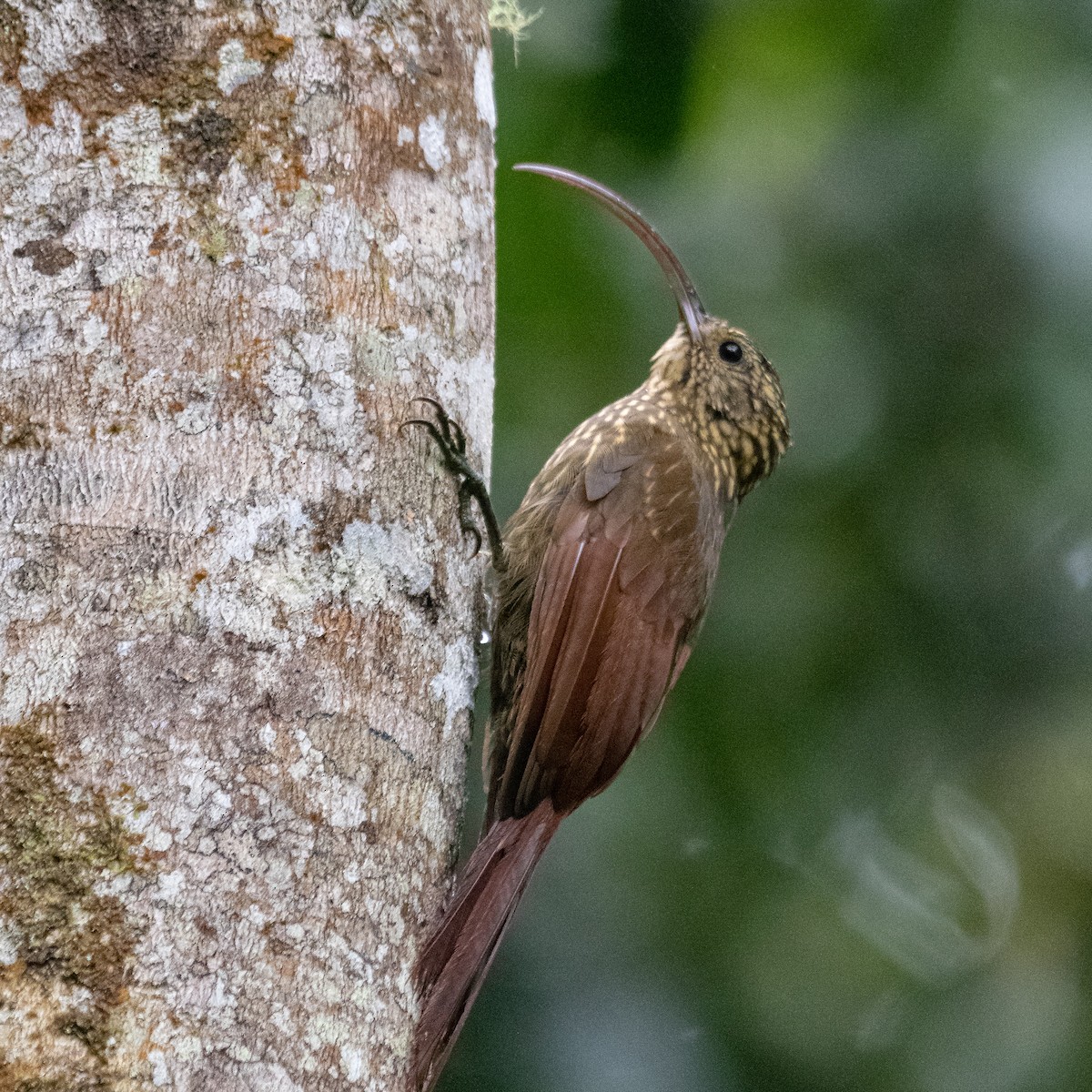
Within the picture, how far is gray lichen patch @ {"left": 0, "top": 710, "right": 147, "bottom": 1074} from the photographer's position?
1.54 m

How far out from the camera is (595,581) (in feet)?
9.53

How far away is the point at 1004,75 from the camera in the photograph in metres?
4.08

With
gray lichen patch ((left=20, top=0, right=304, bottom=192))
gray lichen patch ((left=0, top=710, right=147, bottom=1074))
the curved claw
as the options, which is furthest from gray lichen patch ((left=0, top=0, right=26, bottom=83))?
gray lichen patch ((left=0, top=710, right=147, bottom=1074))

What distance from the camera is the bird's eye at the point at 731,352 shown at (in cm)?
369

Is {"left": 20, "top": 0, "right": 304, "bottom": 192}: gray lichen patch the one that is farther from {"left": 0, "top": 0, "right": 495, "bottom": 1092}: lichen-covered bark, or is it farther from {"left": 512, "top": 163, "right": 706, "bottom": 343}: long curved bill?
{"left": 512, "top": 163, "right": 706, "bottom": 343}: long curved bill

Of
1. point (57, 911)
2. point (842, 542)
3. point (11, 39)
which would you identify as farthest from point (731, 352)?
point (57, 911)

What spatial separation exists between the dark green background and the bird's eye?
470 mm

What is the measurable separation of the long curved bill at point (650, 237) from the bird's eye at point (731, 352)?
0.24 feet

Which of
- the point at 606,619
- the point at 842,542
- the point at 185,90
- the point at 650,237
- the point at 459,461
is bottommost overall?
the point at 842,542

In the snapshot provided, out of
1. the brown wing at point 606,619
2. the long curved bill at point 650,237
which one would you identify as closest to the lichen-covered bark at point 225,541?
the brown wing at point 606,619

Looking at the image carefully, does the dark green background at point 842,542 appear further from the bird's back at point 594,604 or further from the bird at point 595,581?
the bird's back at point 594,604

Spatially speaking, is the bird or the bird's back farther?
the bird's back

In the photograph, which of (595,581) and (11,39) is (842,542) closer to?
(595,581)

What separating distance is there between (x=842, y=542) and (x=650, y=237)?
1.03m
